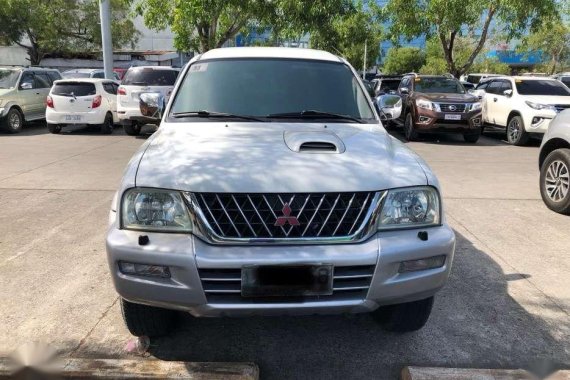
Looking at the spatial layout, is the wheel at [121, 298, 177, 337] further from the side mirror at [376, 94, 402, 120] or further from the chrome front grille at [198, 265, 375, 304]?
the side mirror at [376, 94, 402, 120]

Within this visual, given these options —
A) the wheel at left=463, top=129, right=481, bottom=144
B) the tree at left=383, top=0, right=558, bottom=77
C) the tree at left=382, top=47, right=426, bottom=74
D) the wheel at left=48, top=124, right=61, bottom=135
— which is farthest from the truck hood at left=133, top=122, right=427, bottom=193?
the tree at left=382, top=47, right=426, bottom=74

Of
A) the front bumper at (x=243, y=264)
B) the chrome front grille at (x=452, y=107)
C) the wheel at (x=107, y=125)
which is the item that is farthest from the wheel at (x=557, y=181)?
the wheel at (x=107, y=125)

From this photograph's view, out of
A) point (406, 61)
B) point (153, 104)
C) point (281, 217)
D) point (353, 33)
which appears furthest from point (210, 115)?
point (406, 61)

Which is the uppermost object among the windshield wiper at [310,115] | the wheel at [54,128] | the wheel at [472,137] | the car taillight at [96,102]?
the windshield wiper at [310,115]

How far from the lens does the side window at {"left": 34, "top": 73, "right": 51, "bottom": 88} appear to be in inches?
593

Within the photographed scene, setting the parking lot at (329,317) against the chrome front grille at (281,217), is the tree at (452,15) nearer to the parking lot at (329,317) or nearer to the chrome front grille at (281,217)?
the parking lot at (329,317)

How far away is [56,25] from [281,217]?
3383 cm

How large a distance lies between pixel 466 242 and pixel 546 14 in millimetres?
14588

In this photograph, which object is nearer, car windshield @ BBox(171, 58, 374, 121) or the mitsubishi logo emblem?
the mitsubishi logo emblem

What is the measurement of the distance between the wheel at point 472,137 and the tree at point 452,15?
5421 mm

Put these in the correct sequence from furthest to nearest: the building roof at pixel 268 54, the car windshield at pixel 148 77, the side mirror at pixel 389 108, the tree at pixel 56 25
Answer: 1. the tree at pixel 56 25
2. the car windshield at pixel 148 77
3. the side mirror at pixel 389 108
4. the building roof at pixel 268 54

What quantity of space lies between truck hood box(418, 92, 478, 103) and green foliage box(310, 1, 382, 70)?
6608mm

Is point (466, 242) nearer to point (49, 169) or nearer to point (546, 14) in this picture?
point (49, 169)

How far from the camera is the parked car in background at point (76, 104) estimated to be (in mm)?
13477
